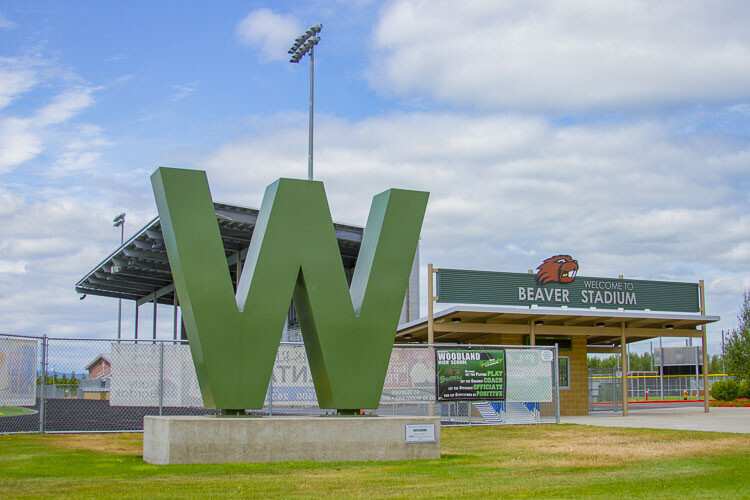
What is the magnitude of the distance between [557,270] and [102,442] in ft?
54.7

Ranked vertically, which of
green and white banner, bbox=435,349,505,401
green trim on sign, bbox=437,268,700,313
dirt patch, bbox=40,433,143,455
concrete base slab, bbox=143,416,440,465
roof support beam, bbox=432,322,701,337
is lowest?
dirt patch, bbox=40,433,143,455

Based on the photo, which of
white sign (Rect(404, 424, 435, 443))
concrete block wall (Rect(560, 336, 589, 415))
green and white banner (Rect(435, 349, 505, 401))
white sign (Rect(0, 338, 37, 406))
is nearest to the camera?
white sign (Rect(404, 424, 435, 443))

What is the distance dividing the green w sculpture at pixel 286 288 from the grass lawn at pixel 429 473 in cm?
140

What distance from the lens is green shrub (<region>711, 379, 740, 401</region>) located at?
37719 mm

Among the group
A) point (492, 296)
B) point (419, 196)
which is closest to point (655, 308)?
point (492, 296)

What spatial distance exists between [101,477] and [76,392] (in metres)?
34.6

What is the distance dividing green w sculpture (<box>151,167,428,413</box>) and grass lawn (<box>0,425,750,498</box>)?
4.60 feet

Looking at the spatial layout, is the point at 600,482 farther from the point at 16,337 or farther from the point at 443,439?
the point at 16,337

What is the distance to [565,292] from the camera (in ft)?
88.3

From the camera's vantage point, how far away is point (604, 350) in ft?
103

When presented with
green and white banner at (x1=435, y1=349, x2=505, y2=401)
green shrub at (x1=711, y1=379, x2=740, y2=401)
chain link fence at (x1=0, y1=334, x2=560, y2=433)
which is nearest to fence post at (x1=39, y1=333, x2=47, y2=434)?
chain link fence at (x1=0, y1=334, x2=560, y2=433)

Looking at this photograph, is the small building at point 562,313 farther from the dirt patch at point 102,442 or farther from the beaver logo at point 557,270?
the dirt patch at point 102,442

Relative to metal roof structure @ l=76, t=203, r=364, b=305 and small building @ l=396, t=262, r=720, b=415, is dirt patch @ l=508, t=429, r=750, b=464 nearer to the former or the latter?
small building @ l=396, t=262, r=720, b=415

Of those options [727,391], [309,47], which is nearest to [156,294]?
[309,47]
